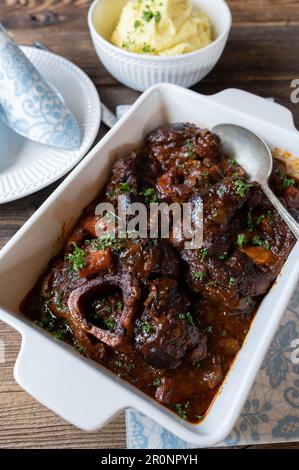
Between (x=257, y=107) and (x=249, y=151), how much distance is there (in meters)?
0.33

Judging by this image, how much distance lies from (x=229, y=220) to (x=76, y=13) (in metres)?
2.63

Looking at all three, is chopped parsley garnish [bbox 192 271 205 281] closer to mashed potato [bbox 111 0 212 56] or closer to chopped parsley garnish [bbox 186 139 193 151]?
chopped parsley garnish [bbox 186 139 193 151]

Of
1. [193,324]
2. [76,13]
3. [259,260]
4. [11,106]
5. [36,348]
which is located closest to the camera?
[36,348]

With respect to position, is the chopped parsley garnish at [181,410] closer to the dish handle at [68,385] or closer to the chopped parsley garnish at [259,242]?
the dish handle at [68,385]

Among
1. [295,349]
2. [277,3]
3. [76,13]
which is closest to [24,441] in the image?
[295,349]

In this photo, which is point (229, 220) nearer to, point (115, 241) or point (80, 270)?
point (115, 241)

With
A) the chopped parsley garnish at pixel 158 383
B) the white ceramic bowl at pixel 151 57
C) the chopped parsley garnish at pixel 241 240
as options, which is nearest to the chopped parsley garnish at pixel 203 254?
the chopped parsley garnish at pixel 241 240

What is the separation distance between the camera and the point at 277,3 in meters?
4.18

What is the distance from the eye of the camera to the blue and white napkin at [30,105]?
9.86 feet

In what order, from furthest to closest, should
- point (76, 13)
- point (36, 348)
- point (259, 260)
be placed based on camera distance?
point (76, 13) < point (259, 260) < point (36, 348)

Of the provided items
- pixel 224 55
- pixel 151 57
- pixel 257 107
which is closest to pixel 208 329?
pixel 257 107

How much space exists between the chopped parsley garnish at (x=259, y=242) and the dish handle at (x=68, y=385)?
103 centimetres

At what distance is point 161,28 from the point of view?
3201 mm

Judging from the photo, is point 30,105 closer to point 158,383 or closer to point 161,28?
point 161,28
